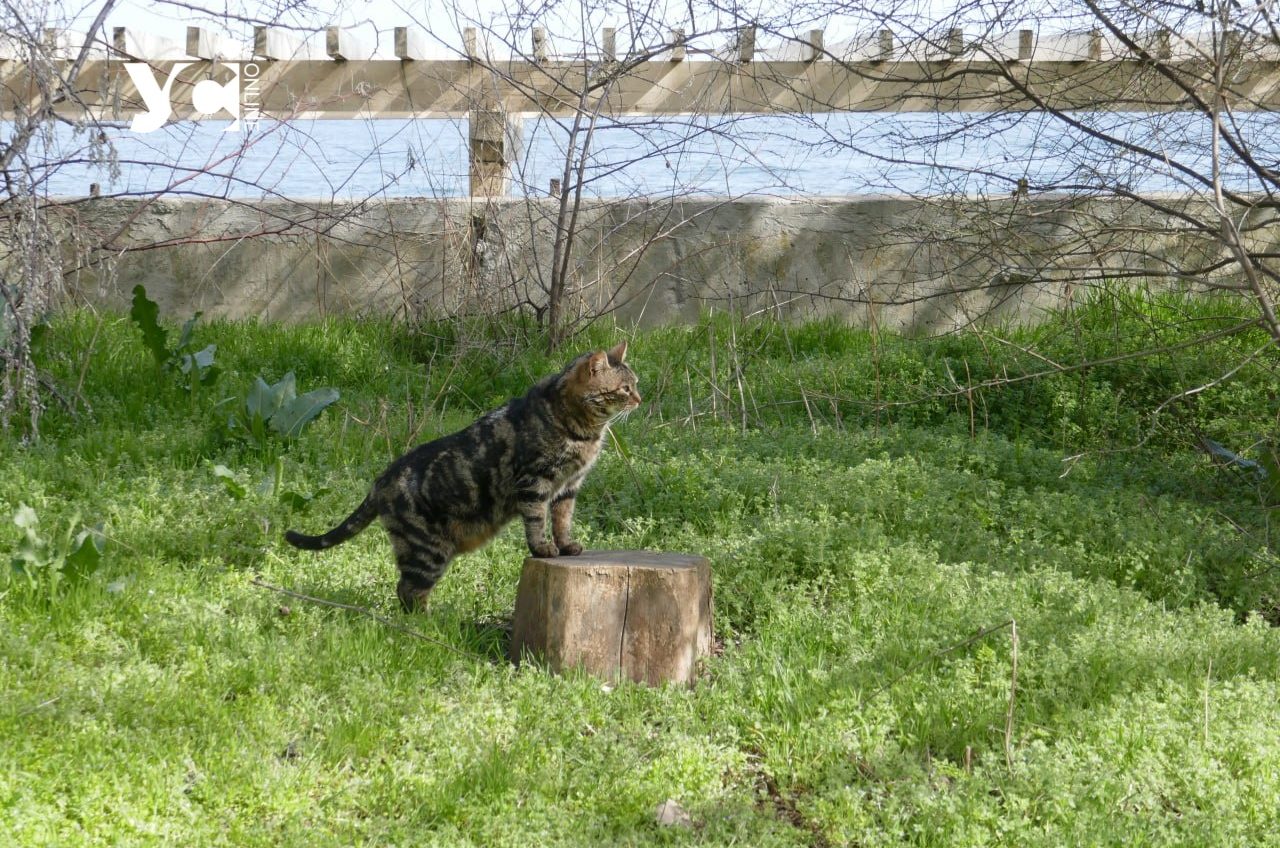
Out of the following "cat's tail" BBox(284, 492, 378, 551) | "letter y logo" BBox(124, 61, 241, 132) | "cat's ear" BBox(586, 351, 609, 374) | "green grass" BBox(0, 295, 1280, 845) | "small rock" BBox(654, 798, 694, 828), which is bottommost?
"small rock" BBox(654, 798, 694, 828)

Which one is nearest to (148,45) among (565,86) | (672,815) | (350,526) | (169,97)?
(169,97)

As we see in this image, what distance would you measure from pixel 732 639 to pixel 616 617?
0.79 meters

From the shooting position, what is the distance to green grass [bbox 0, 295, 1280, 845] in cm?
415

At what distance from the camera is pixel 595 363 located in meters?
5.70

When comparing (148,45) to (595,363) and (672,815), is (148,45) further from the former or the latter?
(672,815)

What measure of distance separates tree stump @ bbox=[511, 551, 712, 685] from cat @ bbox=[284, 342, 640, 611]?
464 millimetres

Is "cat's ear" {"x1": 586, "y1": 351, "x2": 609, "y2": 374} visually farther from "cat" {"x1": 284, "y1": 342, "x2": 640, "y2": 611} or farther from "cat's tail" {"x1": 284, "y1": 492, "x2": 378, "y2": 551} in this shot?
"cat's tail" {"x1": 284, "y1": 492, "x2": 378, "y2": 551}

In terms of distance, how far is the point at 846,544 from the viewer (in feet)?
20.3

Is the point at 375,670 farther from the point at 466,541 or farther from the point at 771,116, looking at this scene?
the point at 771,116

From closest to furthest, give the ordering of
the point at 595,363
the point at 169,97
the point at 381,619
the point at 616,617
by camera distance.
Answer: the point at 616,617 < the point at 381,619 < the point at 595,363 < the point at 169,97

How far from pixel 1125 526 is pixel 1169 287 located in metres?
3.70

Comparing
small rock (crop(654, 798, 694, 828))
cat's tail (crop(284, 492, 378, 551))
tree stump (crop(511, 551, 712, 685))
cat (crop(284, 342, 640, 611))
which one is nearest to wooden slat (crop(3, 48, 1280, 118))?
cat (crop(284, 342, 640, 611))

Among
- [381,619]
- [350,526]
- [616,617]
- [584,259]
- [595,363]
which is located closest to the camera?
[616,617]

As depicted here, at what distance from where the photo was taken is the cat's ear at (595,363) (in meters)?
5.70
